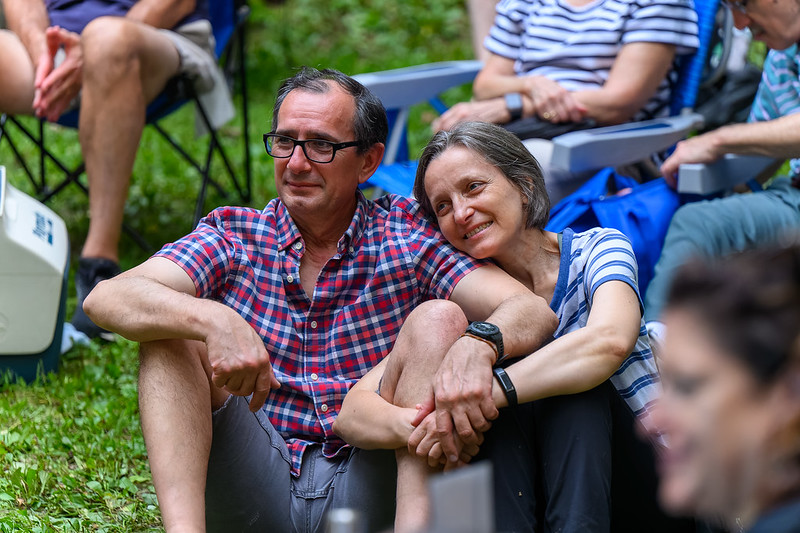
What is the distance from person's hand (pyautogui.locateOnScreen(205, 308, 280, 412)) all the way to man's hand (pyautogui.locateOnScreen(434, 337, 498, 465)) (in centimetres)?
37

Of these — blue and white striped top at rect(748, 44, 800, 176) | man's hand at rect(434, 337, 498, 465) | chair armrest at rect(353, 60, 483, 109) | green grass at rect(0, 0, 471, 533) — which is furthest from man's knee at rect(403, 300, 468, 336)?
chair armrest at rect(353, 60, 483, 109)

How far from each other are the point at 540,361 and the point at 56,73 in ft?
7.69

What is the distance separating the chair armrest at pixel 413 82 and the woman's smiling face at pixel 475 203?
159 centimetres

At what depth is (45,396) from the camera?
10.3ft

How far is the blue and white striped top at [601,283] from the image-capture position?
2162mm

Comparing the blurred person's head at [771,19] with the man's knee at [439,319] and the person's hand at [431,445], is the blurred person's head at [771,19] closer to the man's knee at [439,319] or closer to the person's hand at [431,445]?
the man's knee at [439,319]

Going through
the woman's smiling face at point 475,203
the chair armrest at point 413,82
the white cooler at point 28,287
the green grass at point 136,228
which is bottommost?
the green grass at point 136,228

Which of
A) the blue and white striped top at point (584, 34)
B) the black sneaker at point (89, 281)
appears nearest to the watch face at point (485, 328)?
the blue and white striped top at point (584, 34)

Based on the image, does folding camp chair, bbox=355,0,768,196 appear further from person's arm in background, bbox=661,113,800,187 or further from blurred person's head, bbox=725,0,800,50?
blurred person's head, bbox=725,0,800,50

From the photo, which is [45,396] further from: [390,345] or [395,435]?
[395,435]

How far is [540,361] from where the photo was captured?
79.4 inches

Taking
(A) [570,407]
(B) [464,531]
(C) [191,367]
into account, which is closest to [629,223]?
(A) [570,407]

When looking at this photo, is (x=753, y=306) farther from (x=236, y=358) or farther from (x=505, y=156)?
(x=505, y=156)

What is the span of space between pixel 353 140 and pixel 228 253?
42 cm
